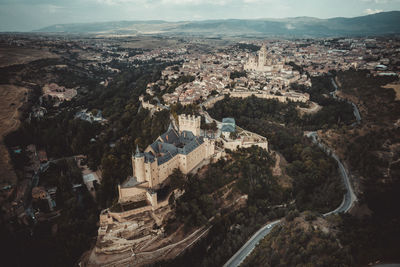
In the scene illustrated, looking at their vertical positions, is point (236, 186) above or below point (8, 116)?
below

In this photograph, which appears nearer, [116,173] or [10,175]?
[116,173]

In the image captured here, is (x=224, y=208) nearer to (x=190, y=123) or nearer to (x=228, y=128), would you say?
(x=190, y=123)

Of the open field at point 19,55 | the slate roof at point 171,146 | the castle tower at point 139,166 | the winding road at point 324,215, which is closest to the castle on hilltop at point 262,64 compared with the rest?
the winding road at point 324,215

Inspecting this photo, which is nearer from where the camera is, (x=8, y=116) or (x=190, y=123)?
(x=190, y=123)

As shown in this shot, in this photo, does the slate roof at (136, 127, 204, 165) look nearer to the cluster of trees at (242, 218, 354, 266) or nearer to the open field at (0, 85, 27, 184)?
the cluster of trees at (242, 218, 354, 266)

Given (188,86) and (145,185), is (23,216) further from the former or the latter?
(188,86)

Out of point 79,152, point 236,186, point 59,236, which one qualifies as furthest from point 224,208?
point 79,152

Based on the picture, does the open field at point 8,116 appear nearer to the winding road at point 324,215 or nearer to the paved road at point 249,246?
the paved road at point 249,246

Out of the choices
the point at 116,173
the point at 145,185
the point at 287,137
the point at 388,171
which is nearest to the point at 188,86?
the point at 287,137

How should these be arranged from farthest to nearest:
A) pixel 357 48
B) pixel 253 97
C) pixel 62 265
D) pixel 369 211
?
pixel 357 48
pixel 253 97
pixel 369 211
pixel 62 265
